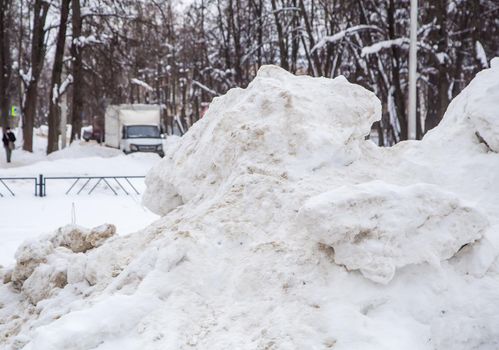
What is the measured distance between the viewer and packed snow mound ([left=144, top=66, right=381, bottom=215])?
14.7ft

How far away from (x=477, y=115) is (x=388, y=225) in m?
1.80

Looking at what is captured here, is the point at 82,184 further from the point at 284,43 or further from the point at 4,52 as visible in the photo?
the point at 4,52

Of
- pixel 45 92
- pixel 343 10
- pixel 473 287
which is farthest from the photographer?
pixel 45 92

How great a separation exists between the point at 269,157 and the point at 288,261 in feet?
3.81

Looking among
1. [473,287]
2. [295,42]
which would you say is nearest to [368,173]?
[473,287]

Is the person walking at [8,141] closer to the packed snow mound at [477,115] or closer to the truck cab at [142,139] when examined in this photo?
the truck cab at [142,139]

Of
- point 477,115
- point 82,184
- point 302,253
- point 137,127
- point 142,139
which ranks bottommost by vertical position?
point 82,184

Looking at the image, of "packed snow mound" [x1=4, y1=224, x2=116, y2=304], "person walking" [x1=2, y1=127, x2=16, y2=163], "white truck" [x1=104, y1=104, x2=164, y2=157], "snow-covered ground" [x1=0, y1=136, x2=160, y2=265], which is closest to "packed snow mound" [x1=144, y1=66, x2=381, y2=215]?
"packed snow mound" [x1=4, y1=224, x2=116, y2=304]

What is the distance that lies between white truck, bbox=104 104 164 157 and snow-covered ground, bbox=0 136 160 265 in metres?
4.38

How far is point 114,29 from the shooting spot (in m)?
20.4

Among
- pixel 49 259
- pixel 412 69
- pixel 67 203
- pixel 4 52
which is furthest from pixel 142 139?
pixel 49 259

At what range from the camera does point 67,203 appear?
13789mm

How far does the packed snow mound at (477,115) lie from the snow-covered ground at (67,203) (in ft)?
19.4

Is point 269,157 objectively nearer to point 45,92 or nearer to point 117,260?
point 117,260
